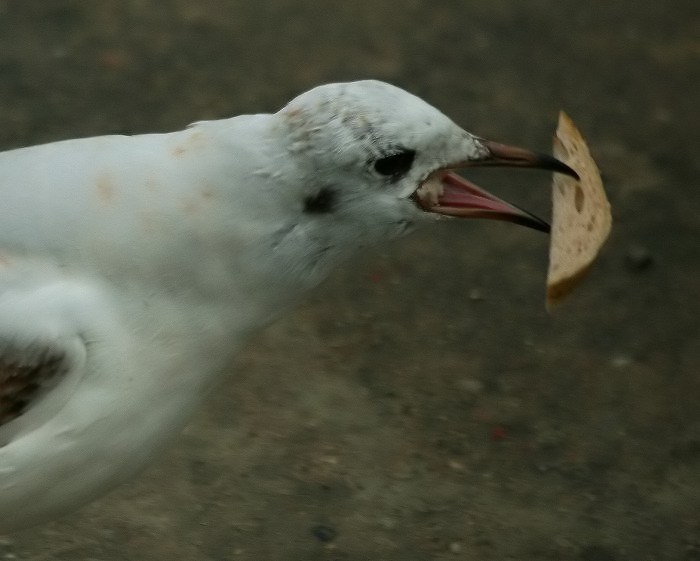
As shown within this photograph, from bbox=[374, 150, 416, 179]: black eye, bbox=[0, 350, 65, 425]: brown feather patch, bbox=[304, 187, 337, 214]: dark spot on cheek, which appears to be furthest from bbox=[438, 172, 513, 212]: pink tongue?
bbox=[0, 350, 65, 425]: brown feather patch

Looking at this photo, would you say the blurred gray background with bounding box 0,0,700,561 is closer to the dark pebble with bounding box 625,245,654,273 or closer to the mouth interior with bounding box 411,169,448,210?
the dark pebble with bounding box 625,245,654,273

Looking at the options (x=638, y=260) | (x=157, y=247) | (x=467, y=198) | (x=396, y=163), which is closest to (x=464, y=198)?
(x=467, y=198)

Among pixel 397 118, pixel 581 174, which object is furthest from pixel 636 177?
pixel 397 118

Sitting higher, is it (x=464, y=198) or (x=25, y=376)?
(x=464, y=198)

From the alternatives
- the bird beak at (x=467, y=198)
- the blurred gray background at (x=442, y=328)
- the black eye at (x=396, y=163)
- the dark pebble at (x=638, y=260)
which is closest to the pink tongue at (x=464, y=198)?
the bird beak at (x=467, y=198)

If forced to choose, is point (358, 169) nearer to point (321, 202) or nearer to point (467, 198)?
point (321, 202)

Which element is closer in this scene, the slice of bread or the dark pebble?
the slice of bread

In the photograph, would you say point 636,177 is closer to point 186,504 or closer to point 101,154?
point 186,504
